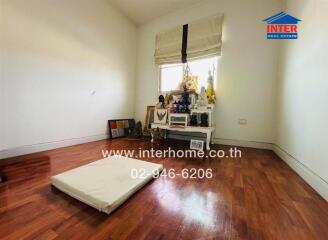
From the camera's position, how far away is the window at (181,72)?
270cm

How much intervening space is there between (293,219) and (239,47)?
8.20 feet

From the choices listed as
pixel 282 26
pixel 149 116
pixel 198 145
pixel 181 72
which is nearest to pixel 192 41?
pixel 181 72

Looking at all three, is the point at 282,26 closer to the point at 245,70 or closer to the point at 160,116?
the point at 245,70

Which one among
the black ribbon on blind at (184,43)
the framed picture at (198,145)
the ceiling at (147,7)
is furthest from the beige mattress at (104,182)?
the ceiling at (147,7)

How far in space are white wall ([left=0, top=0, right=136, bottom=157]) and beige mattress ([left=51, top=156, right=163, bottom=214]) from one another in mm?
1188

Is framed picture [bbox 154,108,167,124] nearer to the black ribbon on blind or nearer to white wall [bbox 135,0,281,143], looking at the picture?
white wall [bbox 135,0,281,143]

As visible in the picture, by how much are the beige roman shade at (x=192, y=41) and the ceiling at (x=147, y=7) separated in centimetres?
39

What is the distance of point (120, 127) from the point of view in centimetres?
314

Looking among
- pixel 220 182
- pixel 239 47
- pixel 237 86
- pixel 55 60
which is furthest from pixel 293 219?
pixel 55 60

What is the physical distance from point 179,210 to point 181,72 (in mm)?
2657

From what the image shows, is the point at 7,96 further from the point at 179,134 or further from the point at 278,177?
the point at 278,177

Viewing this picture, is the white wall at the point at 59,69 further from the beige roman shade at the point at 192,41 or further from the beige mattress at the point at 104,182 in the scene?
the beige mattress at the point at 104,182

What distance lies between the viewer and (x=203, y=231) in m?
0.70

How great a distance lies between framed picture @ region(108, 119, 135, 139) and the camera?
2.94 m
